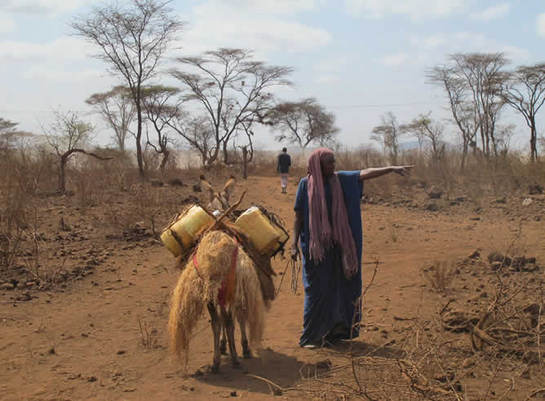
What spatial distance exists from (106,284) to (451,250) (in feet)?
16.7

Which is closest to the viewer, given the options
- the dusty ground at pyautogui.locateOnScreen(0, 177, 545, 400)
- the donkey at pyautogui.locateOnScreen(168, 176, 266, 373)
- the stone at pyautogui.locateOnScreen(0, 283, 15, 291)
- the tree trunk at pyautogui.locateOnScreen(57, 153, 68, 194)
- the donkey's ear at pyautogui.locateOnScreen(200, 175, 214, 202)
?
the dusty ground at pyautogui.locateOnScreen(0, 177, 545, 400)

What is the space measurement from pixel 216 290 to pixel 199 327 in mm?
1973

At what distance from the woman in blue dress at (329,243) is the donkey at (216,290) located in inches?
30.6

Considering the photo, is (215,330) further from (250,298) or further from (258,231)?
(258,231)

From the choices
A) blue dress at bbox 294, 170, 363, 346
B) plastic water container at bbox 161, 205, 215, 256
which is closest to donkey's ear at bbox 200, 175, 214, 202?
plastic water container at bbox 161, 205, 215, 256

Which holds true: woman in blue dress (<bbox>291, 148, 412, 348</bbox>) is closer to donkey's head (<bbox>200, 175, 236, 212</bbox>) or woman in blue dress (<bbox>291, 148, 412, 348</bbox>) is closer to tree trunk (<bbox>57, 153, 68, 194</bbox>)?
donkey's head (<bbox>200, 175, 236, 212</bbox>)

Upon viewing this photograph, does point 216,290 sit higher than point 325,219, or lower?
lower

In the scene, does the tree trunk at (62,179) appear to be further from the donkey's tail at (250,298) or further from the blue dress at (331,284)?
the donkey's tail at (250,298)

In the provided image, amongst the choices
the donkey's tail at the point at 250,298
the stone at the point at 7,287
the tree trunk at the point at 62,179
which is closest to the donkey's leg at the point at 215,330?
the donkey's tail at the point at 250,298

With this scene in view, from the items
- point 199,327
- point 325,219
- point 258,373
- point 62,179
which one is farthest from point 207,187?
point 62,179

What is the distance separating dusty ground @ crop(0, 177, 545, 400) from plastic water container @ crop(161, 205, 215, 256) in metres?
0.94

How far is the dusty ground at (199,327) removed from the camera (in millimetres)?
4230

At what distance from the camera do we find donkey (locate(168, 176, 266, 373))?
4.33 meters

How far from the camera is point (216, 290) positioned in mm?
4293
